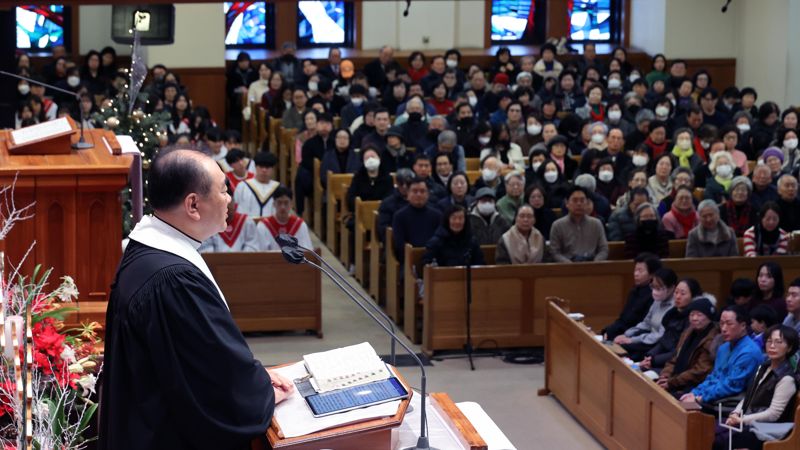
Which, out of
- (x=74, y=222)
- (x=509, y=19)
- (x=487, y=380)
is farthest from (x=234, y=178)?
(x=509, y=19)

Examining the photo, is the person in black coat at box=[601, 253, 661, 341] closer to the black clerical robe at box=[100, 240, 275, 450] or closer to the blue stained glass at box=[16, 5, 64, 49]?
the black clerical robe at box=[100, 240, 275, 450]

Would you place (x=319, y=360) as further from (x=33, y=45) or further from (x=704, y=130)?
(x=33, y=45)

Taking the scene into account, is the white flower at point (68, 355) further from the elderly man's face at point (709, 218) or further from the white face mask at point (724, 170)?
the white face mask at point (724, 170)

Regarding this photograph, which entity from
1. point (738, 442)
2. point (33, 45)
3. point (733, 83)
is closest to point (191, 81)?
point (33, 45)

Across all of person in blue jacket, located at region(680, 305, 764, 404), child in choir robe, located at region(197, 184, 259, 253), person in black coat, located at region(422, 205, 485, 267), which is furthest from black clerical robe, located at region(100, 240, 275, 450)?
child in choir robe, located at region(197, 184, 259, 253)

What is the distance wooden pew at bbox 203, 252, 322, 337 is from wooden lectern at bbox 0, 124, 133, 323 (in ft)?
15.1

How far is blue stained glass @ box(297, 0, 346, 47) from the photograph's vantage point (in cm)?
1992

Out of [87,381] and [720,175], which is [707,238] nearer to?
[720,175]

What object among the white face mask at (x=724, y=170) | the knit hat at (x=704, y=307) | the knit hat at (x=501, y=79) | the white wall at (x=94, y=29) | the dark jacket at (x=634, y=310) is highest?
the white wall at (x=94, y=29)

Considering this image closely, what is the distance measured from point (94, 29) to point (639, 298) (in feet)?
40.8

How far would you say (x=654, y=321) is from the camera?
8062 millimetres

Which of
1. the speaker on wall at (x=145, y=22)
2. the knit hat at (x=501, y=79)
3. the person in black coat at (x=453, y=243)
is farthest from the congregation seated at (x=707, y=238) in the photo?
the knit hat at (x=501, y=79)

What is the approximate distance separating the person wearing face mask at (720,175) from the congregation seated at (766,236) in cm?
150

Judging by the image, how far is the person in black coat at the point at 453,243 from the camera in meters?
9.11
